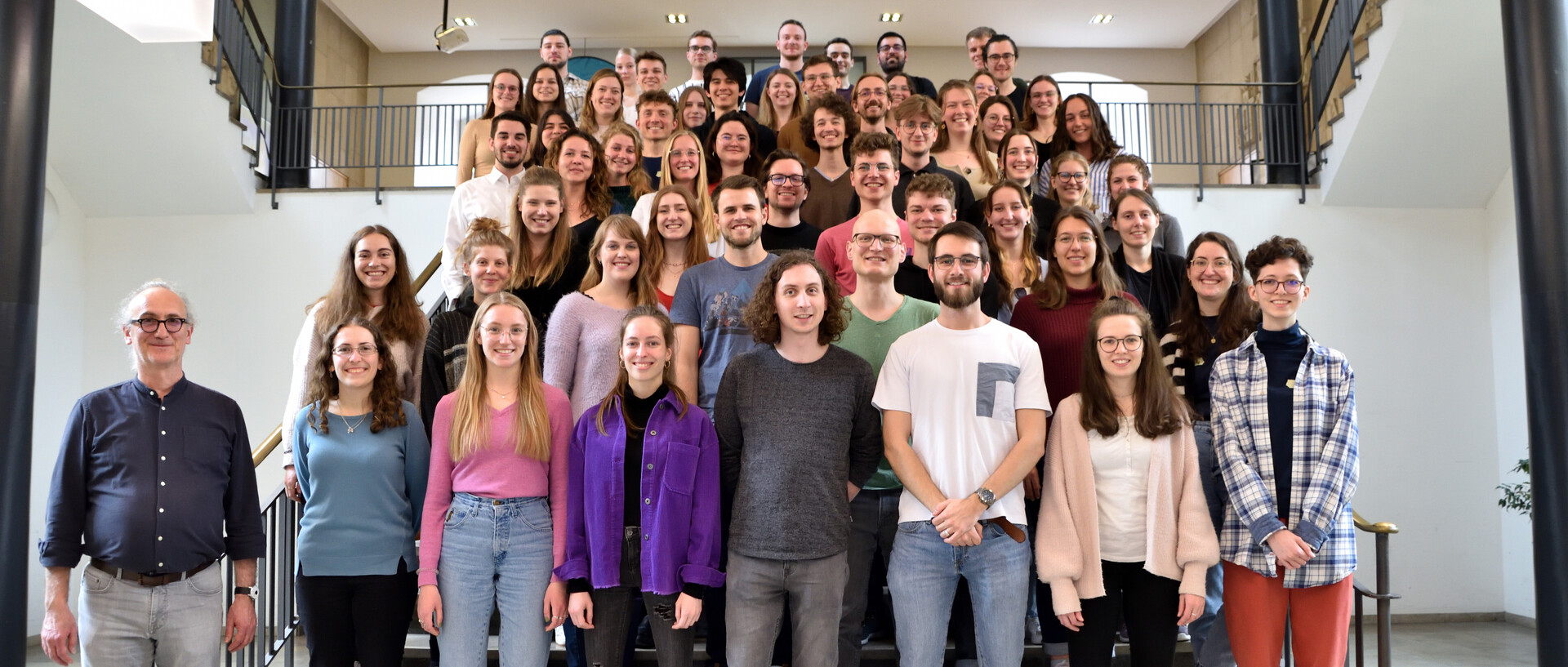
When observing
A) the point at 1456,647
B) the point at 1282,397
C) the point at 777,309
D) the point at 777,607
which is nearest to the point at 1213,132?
the point at 1456,647

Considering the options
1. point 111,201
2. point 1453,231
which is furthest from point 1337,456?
point 111,201

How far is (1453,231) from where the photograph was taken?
821 cm

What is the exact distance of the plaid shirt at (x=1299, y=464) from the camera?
3.03m

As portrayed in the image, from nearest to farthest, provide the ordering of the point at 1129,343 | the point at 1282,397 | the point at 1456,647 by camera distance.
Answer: the point at 1129,343
the point at 1282,397
the point at 1456,647

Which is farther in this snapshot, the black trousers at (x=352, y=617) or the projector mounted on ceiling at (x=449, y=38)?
the projector mounted on ceiling at (x=449, y=38)

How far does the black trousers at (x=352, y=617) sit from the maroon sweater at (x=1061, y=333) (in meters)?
2.20

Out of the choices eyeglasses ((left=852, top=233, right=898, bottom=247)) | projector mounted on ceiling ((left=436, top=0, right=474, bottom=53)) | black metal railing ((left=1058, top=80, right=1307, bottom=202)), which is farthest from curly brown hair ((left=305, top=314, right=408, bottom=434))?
projector mounted on ceiling ((left=436, top=0, right=474, bottom=53))

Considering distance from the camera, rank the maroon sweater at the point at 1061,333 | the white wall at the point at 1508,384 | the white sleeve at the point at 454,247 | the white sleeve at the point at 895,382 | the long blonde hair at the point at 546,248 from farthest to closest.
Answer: the white wall at the point at 1508,384 < the white sleeve at the point at 454,247 < the long blonde hair at the point at 546,248 < the maroon sweater at the point at 1061,333 < the white sleeve at the point at 895,382

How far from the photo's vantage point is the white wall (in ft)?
25.8

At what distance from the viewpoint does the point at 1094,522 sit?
3.01 m

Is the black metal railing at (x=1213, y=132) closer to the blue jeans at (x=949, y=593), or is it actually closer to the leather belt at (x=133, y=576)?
the blue jeans at (x=949, y=593)

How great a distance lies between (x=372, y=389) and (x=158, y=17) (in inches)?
75.0

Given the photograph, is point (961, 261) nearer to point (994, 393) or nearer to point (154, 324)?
point (994, 393)

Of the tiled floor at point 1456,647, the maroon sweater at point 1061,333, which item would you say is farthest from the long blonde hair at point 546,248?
the tiled floor at point 1456,647
